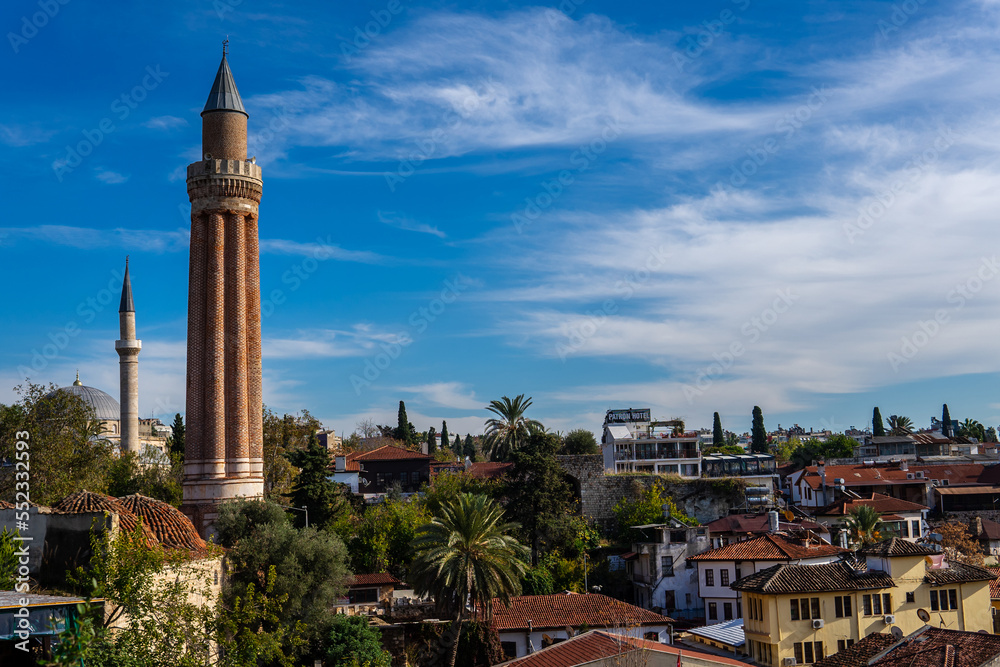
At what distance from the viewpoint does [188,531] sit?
99.8ft

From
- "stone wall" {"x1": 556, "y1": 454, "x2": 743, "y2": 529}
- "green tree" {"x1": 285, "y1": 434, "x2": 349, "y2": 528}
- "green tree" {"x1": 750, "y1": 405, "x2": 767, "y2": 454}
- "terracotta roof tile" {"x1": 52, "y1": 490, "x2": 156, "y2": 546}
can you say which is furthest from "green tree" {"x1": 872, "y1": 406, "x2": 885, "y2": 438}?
"terracotta roof tile" {"x1": 52, "y1": 490, "x2": 156, "y2": 546}

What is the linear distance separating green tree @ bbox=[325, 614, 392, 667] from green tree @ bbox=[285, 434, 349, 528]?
10458mm

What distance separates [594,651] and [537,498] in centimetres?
2907

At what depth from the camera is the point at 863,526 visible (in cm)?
5347

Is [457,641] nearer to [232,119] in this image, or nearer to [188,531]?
[188,531]

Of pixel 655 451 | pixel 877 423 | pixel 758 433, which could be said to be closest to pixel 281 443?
pixel 655 451

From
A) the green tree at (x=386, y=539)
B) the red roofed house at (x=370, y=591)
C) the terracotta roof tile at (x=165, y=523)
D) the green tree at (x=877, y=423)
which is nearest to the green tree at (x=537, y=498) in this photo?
the green tree at (x=386, y=539)

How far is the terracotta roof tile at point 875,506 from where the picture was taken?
61.9 meters

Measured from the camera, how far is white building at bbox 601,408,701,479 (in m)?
70.7

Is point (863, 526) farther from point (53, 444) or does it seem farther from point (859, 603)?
point (53, 444)

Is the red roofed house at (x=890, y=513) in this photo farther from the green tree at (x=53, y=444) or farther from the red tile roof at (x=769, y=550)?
the green tree at (x=53, y=444)

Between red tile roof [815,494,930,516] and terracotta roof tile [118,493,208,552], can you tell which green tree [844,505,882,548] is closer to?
red tile roof [815,494,930,516]

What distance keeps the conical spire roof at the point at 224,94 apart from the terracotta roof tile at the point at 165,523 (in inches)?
750

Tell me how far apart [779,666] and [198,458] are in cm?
2549
